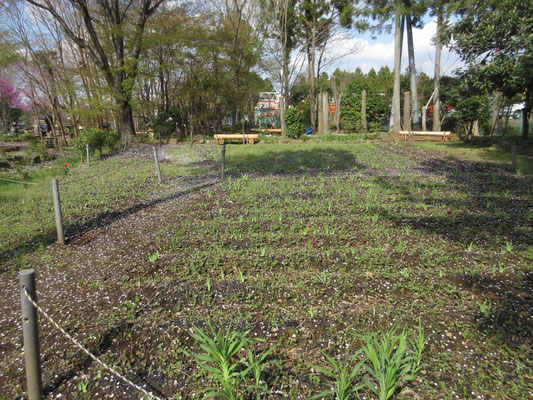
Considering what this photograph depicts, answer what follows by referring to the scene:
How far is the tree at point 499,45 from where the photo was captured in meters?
9.27

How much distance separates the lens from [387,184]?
706 centimetres

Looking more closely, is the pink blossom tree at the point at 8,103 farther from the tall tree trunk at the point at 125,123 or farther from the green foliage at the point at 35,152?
the green foliage at the point at 35,152

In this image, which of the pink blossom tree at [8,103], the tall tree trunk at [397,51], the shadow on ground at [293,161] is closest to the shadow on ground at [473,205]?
the shadow on ground at [293,161]

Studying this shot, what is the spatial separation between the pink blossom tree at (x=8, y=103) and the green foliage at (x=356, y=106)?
1026 inches

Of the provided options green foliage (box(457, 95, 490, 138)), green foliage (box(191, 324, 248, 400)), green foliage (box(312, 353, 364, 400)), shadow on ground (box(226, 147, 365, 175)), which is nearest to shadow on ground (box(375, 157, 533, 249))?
shadow on ground (box(226, 147, 365, 175))

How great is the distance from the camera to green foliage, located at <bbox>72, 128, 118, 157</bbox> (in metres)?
13.1

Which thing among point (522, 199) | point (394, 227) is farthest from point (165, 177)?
point (522, 199)

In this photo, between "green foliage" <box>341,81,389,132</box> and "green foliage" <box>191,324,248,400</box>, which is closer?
"green foliage" <box>191,324,248,400</box>

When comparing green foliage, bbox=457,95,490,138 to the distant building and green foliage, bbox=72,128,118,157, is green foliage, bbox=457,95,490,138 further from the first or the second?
the distant building

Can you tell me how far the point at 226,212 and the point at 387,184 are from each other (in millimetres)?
3900

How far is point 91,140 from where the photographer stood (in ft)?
44.6

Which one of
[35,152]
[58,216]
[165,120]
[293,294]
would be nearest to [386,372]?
[293,294]

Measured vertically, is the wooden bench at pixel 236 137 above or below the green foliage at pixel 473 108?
below

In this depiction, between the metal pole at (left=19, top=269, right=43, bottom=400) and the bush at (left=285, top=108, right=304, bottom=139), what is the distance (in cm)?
1752
